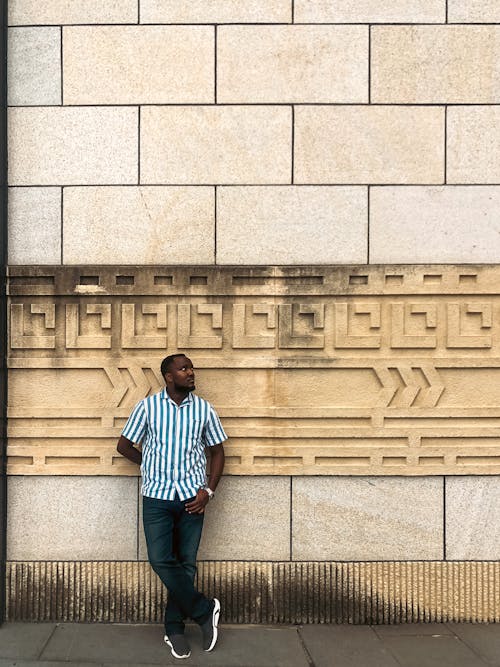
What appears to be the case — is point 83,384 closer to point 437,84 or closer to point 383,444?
point 383,444

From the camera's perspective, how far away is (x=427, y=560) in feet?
15.6

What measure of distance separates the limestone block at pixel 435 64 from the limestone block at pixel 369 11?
80 mm

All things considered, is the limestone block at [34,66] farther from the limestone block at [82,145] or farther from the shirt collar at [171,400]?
the shirt collar at [171,400]

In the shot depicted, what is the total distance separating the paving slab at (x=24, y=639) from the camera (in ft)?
13.8

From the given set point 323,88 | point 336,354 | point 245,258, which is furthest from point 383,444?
point 323,88

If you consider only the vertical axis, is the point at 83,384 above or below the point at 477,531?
above

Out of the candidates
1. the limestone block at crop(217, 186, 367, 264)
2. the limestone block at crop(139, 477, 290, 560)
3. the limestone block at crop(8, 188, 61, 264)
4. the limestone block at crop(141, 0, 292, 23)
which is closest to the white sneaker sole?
the limestone block at crop(139, 477, 290, 560)

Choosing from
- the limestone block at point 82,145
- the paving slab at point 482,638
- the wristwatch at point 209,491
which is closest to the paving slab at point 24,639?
the wristwatch at point 209,491

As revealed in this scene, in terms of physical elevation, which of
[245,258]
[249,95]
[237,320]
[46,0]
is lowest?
[237,320]

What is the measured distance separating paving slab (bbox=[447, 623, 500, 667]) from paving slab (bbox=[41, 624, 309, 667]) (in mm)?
1245

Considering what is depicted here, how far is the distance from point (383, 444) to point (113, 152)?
321cm

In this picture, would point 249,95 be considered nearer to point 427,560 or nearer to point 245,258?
point 245,258

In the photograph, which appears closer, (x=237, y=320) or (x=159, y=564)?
(x=159, y=564)

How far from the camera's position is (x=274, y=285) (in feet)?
15.6
